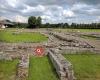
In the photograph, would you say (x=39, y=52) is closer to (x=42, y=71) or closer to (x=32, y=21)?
(x=42, y=71)

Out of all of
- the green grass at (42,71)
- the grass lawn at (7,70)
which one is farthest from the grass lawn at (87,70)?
the grass lawn at (7,70)

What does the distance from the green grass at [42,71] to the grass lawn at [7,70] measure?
4.63ft

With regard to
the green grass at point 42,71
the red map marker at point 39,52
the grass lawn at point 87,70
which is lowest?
the grass lawn at point 87,70

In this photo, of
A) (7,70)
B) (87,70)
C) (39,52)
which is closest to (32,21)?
(39,52)

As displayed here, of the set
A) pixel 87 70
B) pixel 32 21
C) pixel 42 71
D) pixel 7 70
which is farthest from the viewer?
pixel 32 21

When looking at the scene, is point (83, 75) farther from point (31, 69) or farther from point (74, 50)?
point (74, 50)

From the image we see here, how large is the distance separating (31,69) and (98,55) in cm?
1096

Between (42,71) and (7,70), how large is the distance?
9.99 ft

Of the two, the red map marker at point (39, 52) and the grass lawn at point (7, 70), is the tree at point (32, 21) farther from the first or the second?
the grass lawn at point (7, 70)

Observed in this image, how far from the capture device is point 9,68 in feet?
66.7

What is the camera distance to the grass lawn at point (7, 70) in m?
17.3

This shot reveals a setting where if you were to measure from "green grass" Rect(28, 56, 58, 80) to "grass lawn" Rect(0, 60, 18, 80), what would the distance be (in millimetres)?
1411

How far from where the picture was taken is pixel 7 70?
64.3 ft

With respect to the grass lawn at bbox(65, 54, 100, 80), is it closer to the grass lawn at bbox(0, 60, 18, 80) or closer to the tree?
the grass lawn at bbox(0, 60, 18, 80)
